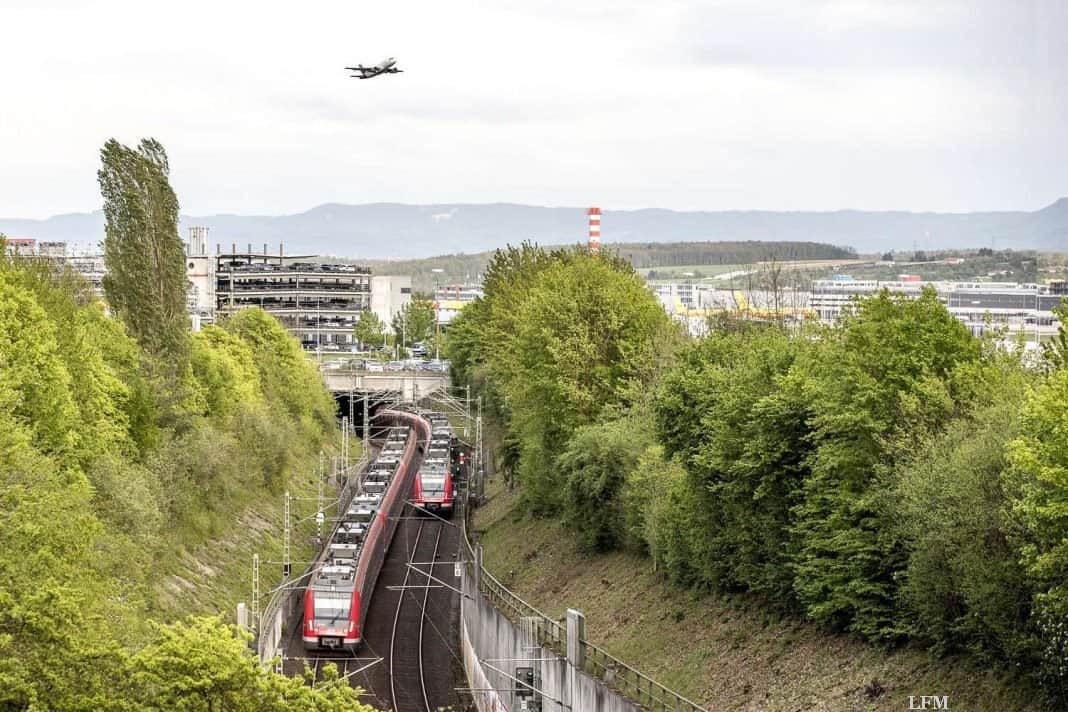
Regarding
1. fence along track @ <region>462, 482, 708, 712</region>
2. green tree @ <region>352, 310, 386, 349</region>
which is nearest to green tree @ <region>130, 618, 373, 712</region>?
fence along track @ <region>462, 482, 708, 712</region>

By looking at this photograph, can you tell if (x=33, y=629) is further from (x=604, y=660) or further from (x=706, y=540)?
(x=706, y=540)

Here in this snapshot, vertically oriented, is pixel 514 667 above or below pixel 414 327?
below

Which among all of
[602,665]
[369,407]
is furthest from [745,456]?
[369,407]

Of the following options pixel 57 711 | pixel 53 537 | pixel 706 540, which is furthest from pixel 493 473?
pixel 57 711

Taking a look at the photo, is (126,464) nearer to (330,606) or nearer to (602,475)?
(330,606)

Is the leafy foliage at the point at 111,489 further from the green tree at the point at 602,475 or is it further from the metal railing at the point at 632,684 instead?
the green tree at the point at 602,475

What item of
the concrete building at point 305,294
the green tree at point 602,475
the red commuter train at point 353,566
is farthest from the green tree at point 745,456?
the concrete building at point 305,294

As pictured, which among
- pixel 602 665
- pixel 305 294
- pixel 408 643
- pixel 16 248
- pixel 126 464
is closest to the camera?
pixel 602 665
